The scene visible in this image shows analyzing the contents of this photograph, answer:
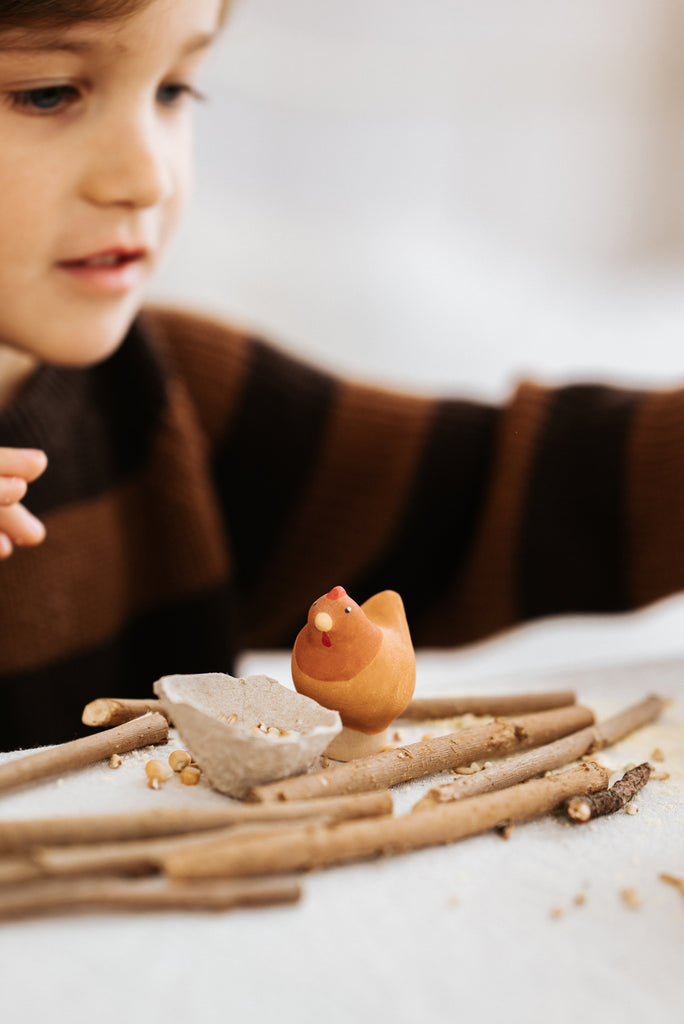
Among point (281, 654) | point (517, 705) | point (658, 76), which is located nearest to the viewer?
point (517, 705)

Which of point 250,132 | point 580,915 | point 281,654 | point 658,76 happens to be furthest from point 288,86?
point 580,915

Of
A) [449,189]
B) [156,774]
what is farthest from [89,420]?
[449,189]

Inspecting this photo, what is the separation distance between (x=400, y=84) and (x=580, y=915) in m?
1.17

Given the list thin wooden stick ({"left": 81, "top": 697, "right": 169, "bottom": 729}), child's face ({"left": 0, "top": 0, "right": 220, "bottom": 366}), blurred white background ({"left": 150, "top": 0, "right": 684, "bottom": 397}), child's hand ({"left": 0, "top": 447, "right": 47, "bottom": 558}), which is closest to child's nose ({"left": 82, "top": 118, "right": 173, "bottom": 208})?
child's face ({"left": 0, "top": 0, "right": 220, "bottom": 366})

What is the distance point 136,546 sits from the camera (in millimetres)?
843

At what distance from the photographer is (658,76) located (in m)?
1.31

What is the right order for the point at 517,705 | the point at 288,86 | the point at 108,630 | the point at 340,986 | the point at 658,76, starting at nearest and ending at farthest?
the point at 340,986 < the point at 517,705 < the point at 108,630 < the point at 288,86 < the point at 658,76

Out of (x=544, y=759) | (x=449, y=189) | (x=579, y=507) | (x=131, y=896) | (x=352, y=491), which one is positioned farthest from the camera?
(x=449, y=189)

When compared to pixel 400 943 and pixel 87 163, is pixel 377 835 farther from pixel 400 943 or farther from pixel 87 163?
pixel 87 163

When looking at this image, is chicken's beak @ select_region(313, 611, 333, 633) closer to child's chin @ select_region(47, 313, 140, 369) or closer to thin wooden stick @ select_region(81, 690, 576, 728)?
thin wooden stick @ select_region(81, 690, 576, 728)

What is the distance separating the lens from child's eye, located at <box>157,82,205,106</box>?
1.93 ft

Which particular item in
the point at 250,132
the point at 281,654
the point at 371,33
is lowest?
the point at 281,654

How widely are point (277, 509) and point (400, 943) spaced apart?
63cm

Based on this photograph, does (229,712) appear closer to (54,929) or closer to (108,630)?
(54,929)
